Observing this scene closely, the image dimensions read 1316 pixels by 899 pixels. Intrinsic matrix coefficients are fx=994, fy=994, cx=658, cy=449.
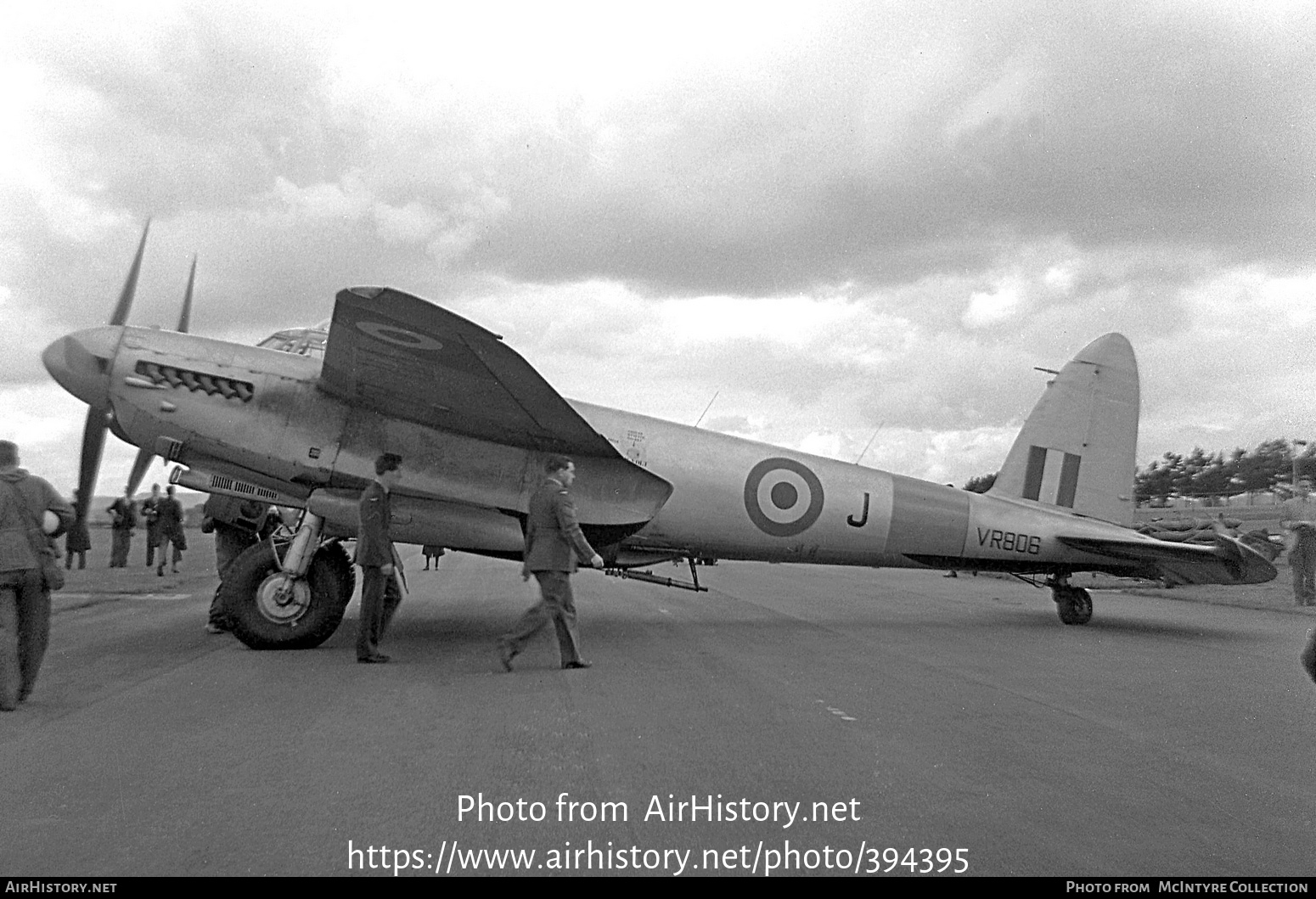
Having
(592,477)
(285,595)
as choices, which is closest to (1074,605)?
(592,477)

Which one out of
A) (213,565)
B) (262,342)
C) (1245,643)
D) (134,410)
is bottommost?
(213,565)

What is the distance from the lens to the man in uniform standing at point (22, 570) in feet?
19.1

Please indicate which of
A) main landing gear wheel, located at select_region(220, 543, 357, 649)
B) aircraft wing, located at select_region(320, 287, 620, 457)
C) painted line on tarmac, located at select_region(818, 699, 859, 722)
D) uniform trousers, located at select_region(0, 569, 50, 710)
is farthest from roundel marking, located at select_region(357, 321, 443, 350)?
painted line on tarmac, located at select_region(818, 699, 859, 722)

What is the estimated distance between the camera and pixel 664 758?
15.5 feet

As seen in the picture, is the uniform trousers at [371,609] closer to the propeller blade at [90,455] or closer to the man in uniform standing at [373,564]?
the man in uniform standing at [373,564]

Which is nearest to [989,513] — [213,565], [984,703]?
[984,703]

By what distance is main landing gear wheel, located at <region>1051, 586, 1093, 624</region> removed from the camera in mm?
11414

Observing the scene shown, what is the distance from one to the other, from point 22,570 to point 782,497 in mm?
7030

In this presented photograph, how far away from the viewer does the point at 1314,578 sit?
14.1 meters

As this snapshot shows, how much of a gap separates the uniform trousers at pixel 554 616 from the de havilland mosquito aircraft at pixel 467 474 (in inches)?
77.6

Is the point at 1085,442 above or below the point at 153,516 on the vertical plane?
above

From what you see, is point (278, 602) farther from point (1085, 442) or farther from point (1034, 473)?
point (1085, 442)

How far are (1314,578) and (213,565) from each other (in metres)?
20.2
